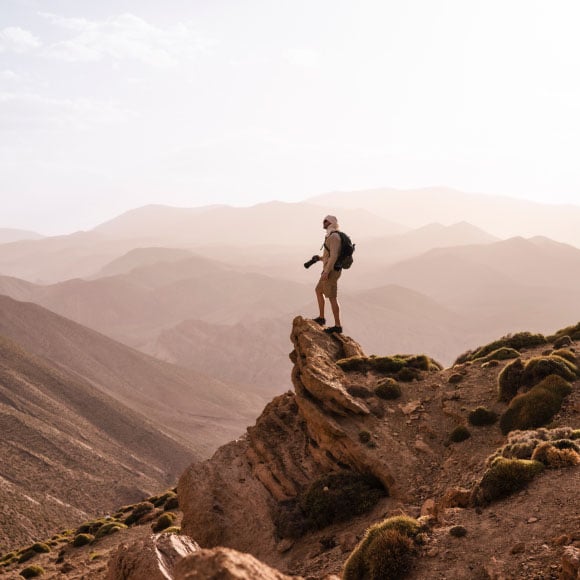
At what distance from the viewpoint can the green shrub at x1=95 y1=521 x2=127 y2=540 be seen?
30.8m

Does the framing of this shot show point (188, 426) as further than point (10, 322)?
Answer: No

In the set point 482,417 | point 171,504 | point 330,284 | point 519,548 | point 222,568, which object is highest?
point 330,284

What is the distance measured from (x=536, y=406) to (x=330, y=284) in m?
7.87

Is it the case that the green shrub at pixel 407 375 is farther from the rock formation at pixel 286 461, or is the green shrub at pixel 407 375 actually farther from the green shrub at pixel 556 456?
the green shrub at pixel 556 456

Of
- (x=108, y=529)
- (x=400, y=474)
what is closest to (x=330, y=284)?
(x=400, y=474)

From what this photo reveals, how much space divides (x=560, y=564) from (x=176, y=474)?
66.5 metres

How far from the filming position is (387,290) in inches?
7219

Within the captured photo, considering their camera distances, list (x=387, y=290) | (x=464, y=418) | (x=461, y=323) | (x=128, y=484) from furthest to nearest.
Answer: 1. (x=387, y=290)
2. (x=461, y=323)
3. (x=128, y=484)
4. (x=464, y=418)

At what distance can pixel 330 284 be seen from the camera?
20.3 metres

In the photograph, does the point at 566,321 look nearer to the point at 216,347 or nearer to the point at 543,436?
the point at 216,347

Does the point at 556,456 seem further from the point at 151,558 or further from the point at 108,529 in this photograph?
the point at 108,529

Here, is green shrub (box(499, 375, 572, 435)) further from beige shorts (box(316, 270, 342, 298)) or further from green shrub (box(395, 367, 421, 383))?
beige shorts (box(316, 270, 342, 298))

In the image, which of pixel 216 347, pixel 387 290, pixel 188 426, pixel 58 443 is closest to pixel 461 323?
pixel 387 290

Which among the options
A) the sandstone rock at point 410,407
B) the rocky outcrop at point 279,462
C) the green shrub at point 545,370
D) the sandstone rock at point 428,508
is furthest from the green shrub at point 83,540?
the green shrub at point 545,370
